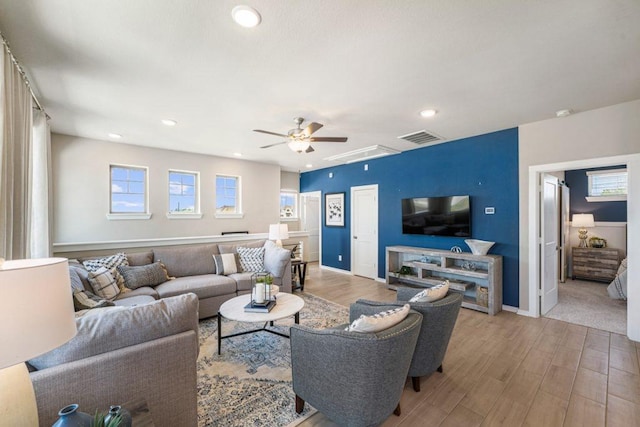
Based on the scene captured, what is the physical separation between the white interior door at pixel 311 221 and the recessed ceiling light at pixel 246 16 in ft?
19.6

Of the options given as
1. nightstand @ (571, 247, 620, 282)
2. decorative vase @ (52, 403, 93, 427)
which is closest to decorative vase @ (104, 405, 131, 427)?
decorative vase @ (52, 403, 93, 427)

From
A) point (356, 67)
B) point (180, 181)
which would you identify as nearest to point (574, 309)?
point (356, 67)

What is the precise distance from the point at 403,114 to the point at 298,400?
3157 millimetres

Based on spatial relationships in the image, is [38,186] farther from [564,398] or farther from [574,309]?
[574,309]

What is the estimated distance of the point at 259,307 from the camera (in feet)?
8.57

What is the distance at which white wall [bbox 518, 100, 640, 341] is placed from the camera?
291 cm

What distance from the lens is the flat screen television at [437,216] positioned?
4.25 metres

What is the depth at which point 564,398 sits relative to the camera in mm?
2039

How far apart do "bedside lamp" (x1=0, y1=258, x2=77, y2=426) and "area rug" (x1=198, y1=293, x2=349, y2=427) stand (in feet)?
4.11

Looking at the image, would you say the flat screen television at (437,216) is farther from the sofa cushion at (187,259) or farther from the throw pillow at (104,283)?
the throw pillow at (104,283)

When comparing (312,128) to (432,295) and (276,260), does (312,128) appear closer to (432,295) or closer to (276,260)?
(432,295)

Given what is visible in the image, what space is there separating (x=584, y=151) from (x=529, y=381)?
278 centimetres

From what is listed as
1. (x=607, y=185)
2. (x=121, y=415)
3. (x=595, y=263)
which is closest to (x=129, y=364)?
(x=121, y=415)

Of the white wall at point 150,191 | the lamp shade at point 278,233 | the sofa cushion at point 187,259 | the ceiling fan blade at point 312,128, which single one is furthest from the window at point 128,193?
the ceiling fan blade at point 312,128
